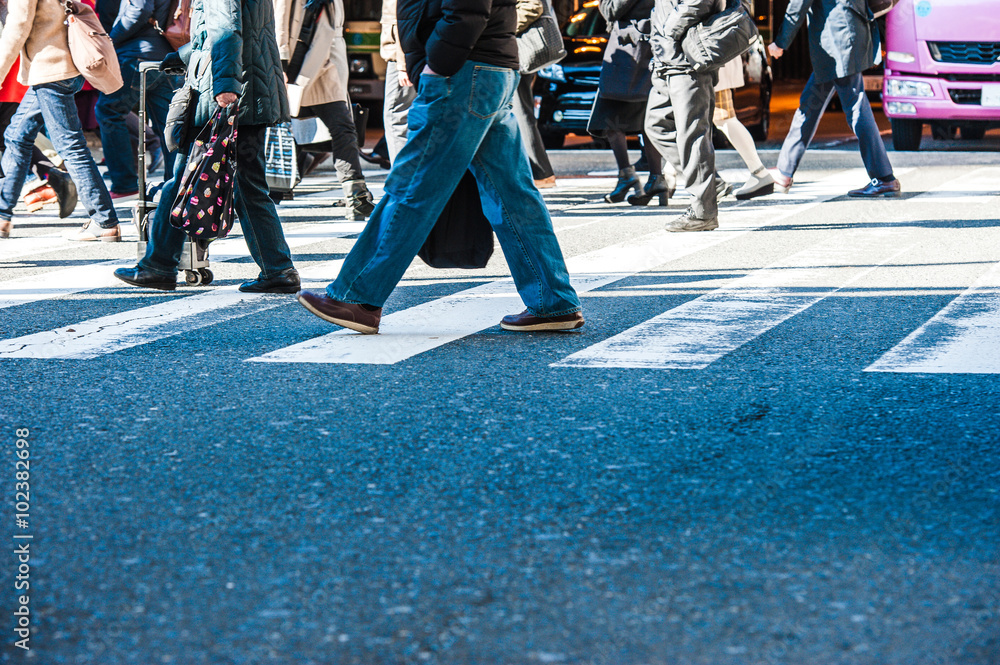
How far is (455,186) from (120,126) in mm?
5830

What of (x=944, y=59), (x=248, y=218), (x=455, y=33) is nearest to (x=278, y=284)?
(x=248, y=218)

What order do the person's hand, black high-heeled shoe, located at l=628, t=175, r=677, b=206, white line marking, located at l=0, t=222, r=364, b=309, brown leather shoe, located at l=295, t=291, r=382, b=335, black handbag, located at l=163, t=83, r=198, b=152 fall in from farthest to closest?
black high-heeled shoe, located at l=628, t=175, r=677, b=206
white line marking, located at l=0, t=222, r=364, b=309
black handbag, located at l=163, t=83, r=198, b=152
the person's hand
brown leather shoe, located at l=295, t=291, r=382, b=335

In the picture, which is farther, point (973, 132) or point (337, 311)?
point (973, 132)

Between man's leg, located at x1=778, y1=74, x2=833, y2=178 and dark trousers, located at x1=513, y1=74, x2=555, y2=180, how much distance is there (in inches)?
73.4

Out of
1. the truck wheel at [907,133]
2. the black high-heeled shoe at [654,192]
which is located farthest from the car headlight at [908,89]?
the black high-heeled shoe at [654,192]

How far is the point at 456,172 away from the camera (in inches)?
214

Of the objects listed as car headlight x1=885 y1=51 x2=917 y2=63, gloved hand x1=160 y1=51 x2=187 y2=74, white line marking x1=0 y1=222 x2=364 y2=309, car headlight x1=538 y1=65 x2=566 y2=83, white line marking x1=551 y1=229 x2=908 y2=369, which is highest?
car headlight x1=885 y1=51 x2=917 y2=63

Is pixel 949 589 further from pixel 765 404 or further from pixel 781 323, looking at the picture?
pixel 781 323

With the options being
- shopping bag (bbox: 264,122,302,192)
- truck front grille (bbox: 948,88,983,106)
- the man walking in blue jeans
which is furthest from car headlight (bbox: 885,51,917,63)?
the man walking in blue jeans

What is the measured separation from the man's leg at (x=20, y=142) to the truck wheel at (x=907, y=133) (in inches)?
376

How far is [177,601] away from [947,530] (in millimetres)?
1635

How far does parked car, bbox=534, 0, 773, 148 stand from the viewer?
15.5 m

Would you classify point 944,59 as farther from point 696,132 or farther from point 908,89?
point 696,132

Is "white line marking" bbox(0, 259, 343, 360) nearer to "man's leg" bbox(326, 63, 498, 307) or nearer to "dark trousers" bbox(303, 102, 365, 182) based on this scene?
"man's leg" bbox(326, 63, 498, 307)
